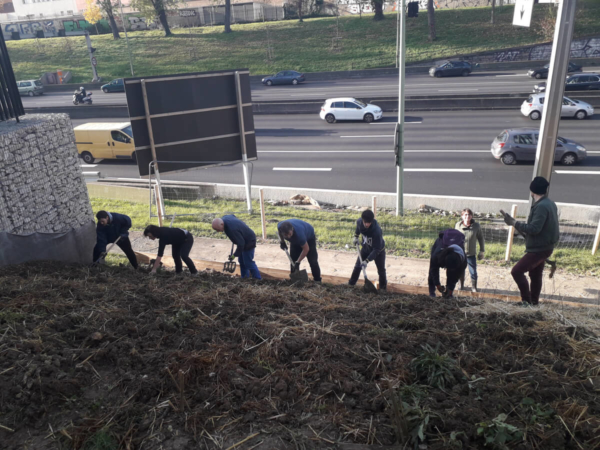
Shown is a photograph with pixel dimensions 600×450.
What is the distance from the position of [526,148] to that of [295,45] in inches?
1340

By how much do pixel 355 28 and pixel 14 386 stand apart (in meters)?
49.2

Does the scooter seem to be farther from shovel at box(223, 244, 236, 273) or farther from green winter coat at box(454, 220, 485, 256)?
green winter coat at box(454, 220, 485, 256)

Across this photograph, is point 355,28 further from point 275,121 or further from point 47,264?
point 47,264

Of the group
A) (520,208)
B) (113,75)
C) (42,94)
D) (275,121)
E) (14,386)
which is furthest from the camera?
(113,75)

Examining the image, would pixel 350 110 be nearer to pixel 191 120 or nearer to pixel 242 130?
pixel 242 130

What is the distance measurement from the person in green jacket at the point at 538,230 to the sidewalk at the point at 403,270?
1.60 metres

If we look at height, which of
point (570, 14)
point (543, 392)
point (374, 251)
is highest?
point (570, 14)

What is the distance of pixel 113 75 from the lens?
46000 millimetres

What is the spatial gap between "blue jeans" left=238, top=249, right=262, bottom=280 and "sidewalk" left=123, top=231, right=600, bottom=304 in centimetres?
176

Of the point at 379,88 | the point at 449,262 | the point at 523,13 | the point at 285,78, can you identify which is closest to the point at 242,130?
the point at 523,13

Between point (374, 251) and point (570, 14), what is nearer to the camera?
point (374, 251)

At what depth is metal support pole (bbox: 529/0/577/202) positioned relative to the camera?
868cm

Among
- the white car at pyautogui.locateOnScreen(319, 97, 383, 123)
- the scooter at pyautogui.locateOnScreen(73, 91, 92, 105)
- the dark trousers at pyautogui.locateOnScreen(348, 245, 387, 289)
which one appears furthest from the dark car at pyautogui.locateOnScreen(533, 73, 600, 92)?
the scooter at pyautogui.locateOnScreen(73, 91, 92, 105)

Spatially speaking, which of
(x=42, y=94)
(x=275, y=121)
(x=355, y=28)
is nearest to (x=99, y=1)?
(x=42, y=94)
